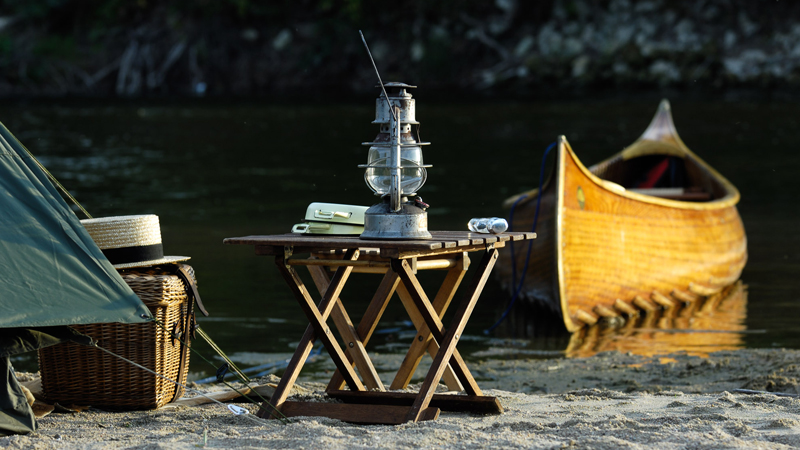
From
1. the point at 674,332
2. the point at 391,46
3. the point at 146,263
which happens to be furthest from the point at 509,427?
the point at 391,46

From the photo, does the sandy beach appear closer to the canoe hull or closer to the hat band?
the hat band

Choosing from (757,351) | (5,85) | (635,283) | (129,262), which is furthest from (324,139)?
(5,85)

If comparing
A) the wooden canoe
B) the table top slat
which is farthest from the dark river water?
the table top slat

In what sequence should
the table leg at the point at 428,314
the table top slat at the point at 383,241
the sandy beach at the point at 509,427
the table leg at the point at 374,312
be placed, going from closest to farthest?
the sandy beach at the point at 509,427, the table top slat at the point at 383,241, the table leg at the point at 428,314, the table leg at the point at 374,312

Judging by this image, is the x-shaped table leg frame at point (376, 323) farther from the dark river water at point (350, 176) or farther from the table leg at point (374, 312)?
the dark river water at point (350, 176)

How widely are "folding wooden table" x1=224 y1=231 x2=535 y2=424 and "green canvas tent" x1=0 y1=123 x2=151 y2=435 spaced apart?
0.56 metres

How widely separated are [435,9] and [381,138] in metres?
38.1

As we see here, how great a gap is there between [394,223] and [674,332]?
4.38 m

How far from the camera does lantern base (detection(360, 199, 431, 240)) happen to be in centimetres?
389

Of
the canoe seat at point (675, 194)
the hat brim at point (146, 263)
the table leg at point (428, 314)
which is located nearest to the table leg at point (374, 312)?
the table leg at point (428, 314)

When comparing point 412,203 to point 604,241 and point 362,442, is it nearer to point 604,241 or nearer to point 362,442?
point 362,442

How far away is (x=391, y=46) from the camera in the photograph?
41.3 meters

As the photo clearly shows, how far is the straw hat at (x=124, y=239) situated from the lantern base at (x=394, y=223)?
3.53 feet

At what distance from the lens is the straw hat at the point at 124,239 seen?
4379 millimetres
